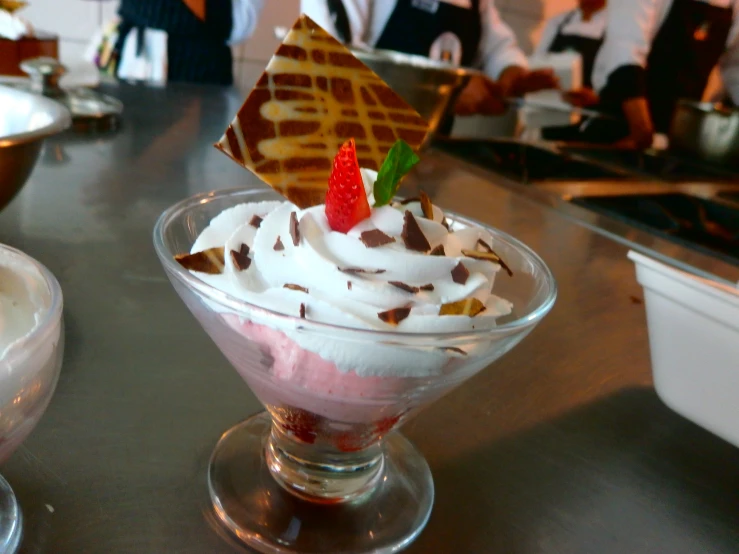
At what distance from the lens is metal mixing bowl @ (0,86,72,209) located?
0.62 m

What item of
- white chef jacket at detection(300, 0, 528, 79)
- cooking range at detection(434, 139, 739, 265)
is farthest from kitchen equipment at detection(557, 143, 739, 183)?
white chef jacket at detection(300, 0, 528, 79)

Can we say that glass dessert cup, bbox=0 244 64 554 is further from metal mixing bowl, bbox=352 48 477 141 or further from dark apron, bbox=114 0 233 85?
dark apron, bbox=114 0 233 85

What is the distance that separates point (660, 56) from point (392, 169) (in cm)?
290

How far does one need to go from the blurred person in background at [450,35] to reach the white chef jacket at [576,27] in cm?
85

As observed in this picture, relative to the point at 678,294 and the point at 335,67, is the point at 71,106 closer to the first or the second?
the point at 335,67

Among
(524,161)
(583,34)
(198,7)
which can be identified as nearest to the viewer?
(524,161)

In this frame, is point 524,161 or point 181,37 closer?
point 524,161

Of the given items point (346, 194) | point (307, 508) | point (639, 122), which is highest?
point (346, 194)

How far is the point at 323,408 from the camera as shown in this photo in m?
0.41

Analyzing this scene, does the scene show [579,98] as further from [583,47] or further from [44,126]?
[44,126]

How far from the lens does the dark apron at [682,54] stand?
8.95ft

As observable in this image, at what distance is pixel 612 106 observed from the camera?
2449 millimetres

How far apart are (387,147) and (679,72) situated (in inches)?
114

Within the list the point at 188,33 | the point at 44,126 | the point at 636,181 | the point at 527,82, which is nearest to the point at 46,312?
the point at 44,126
